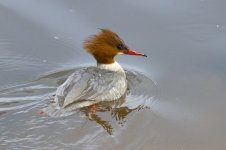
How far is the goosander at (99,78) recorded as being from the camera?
6266 millimetres

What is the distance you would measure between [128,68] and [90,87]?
3.24 feet

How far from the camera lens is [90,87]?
643 centimetres

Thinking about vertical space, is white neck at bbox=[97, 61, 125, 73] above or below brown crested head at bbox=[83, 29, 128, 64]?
below

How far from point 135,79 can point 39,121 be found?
1745 mm

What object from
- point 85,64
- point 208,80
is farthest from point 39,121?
point 208,80

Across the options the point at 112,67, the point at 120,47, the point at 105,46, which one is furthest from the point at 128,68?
the point at 105,46

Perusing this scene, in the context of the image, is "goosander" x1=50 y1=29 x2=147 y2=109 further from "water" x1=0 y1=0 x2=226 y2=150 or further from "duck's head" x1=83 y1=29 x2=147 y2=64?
"water" x1=0 y1=0 x2=226 y2=150

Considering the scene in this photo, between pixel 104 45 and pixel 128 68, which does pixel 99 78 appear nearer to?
pixel 104 45

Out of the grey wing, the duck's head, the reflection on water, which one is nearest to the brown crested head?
the duck's head

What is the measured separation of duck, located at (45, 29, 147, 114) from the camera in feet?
20.5

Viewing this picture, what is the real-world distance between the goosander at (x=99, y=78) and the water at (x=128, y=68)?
19 cm

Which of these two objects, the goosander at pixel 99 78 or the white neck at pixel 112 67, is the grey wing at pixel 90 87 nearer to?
the goosander at pixel 99 78

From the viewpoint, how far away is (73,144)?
213 inches

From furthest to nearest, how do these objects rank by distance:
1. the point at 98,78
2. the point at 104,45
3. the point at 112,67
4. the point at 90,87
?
the point at 112,67 → the point at 104,45 → the point at 98,78 → the point at 90,87
